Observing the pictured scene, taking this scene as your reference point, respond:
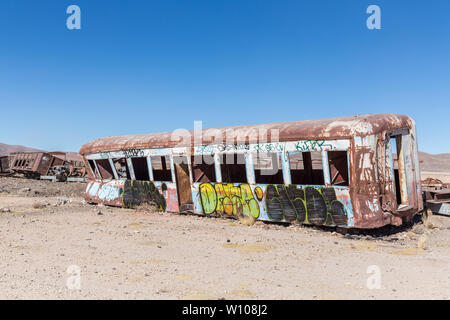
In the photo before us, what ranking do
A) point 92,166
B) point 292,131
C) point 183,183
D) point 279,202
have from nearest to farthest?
point 292,131 → point 279,202 → point 183,183 → point 92,166

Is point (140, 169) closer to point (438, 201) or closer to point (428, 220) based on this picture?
point (428, 220)

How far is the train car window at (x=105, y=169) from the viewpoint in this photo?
1515cm

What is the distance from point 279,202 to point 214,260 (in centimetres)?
337

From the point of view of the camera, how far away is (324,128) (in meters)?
8.76

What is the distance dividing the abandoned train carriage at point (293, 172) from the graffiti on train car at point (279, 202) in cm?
2

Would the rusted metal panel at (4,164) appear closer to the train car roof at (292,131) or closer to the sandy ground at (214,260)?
the train car roof at (292,131)

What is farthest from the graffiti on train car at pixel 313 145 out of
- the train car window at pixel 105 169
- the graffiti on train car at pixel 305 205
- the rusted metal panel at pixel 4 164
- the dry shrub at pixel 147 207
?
the rusted metal panel at pixel 4 164

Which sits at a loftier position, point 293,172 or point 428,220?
point 293,172

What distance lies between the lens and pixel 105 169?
15.3 meters

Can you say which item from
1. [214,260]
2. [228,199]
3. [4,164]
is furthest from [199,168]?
[4,164]

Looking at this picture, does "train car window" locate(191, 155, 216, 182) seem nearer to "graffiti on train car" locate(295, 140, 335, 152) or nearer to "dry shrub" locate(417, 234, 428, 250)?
"graffiti on train car" locate(295, 140, 335, 152)

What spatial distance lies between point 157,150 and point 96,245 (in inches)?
198

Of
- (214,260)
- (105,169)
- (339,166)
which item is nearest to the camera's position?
(214,260)

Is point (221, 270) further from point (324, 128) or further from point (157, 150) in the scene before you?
point (157, 150)
